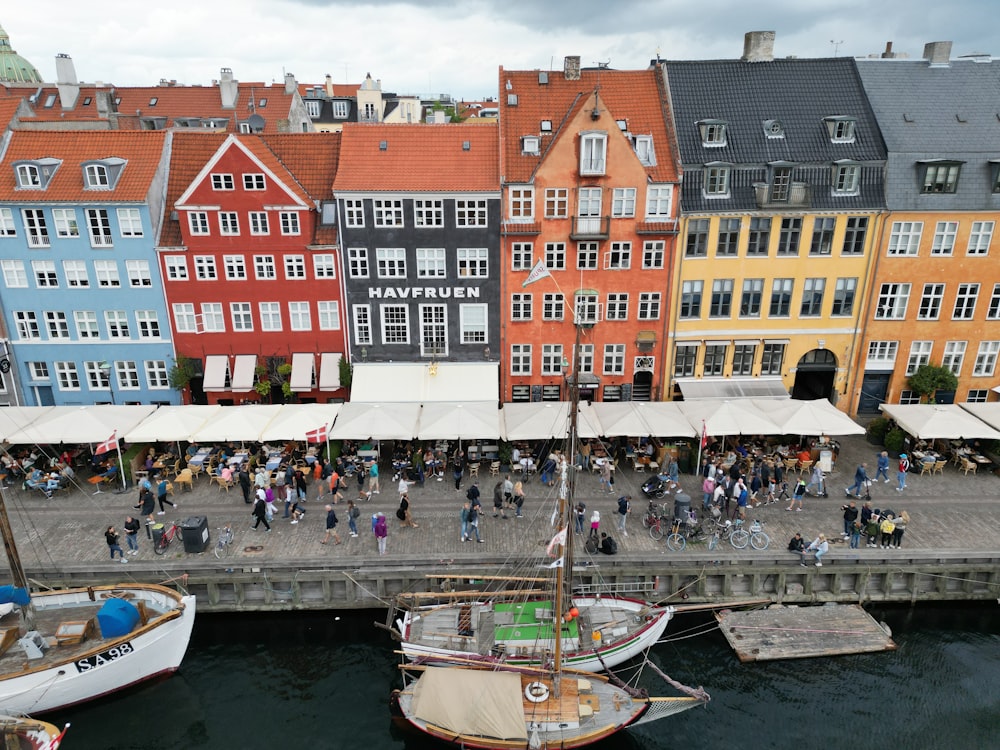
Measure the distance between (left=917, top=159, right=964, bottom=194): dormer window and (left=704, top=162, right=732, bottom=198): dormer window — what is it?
422 inches

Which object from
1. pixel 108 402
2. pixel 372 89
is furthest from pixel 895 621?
pixel 372 89

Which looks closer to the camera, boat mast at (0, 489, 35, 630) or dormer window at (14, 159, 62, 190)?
boat mast at (0, 489, 35, 630)

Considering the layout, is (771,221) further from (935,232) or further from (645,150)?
(935,232)

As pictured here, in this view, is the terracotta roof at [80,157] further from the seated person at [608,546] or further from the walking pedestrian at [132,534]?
the seated person at [608,546]

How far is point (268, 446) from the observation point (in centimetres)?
3747

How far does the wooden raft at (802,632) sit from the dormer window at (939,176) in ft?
78.9

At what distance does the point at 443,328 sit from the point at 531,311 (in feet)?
17.3

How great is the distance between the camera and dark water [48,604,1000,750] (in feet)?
78.4

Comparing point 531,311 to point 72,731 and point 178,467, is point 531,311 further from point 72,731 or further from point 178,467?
point 72,731

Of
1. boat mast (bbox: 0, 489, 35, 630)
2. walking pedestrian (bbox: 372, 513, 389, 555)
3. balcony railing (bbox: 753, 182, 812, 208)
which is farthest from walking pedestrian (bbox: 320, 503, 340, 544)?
balcony railing (bbox: 753, 182, 812, 208)

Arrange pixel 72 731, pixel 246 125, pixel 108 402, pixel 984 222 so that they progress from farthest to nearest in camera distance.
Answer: pixel 246 125, pixel 108 402, pixel 984 222, pixel 72 731

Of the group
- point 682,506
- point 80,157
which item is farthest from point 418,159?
point 682,506

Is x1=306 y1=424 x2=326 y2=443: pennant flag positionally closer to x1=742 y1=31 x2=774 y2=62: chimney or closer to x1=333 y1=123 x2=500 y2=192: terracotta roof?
x1=333 y1=123 x2=500 y2=192: terracotta roof

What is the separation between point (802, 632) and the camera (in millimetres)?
27969
